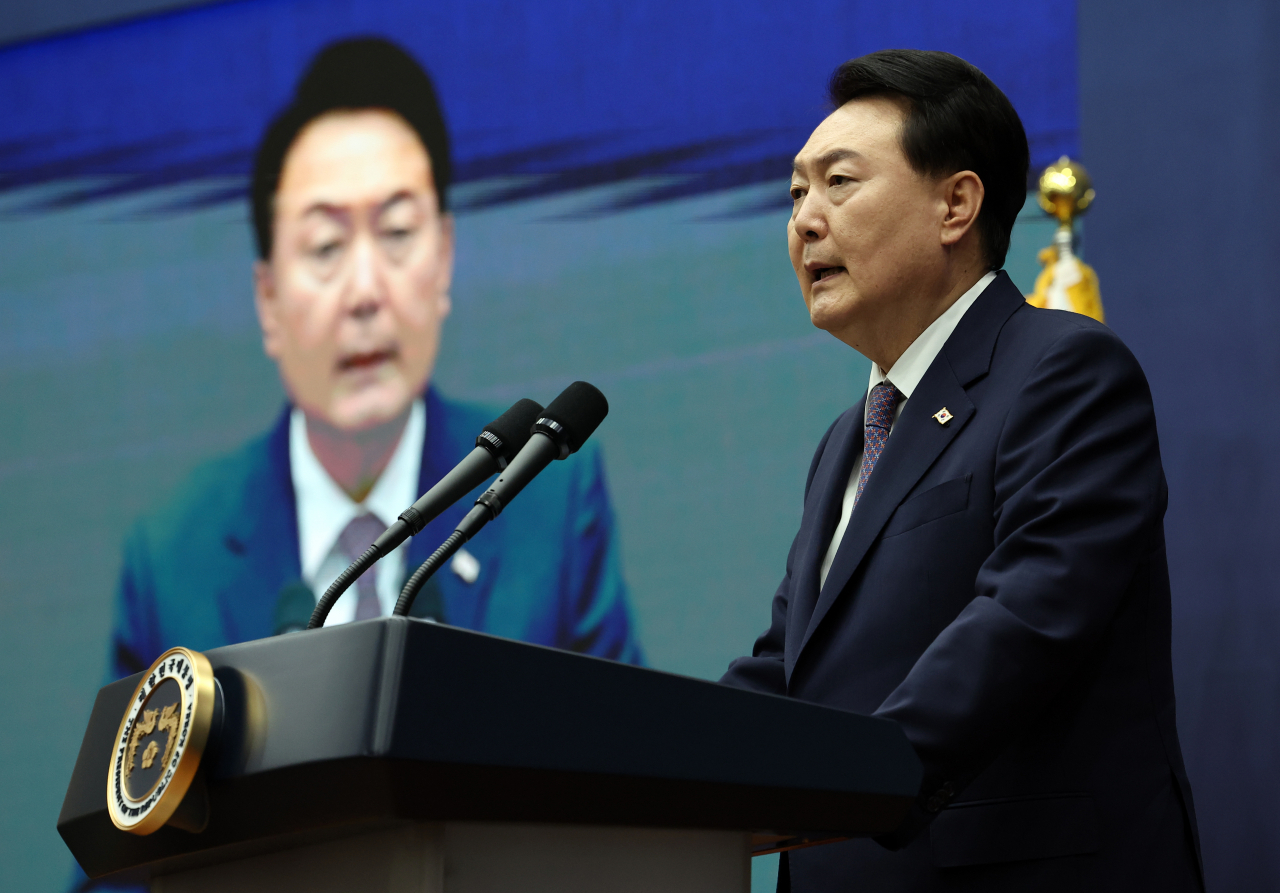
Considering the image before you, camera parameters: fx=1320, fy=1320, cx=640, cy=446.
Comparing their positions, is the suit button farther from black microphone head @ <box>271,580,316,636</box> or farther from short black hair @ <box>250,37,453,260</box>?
short black hair @ <box>250,37,453,260</box>

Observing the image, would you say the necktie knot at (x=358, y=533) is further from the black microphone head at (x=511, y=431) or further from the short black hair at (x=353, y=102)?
the black microphone head at (x=511, y=431)

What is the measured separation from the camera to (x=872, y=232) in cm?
164

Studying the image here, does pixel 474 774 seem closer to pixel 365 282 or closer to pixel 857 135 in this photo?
pixel 857 135

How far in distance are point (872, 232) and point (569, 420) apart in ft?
1.70

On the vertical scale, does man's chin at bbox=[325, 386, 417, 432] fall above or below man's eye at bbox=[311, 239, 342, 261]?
below

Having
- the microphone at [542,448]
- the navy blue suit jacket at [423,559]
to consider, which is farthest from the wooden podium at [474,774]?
the navy blue suit jacket at [423,559]

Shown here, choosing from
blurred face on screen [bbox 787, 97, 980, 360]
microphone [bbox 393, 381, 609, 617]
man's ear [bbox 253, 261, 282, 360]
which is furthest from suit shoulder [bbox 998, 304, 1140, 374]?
man's ear [bbox 253, 261, 282, 360]

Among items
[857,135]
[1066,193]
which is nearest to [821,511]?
[857,135]

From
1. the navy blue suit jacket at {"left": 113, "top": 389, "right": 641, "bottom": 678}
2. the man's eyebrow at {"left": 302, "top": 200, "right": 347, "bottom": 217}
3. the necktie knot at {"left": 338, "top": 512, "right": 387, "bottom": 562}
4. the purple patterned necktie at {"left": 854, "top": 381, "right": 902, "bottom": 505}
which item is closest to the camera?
the purple patterned necktie at {"left": 854, "top": 381, "right": 902, "bottom": 505}

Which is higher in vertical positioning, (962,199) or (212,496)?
(212,496)

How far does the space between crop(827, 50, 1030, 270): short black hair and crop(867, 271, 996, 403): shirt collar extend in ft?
0.31

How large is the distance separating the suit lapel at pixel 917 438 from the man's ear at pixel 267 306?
279 cm

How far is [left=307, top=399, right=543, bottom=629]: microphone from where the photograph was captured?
3.84 ft

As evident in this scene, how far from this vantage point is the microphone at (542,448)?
121cm
